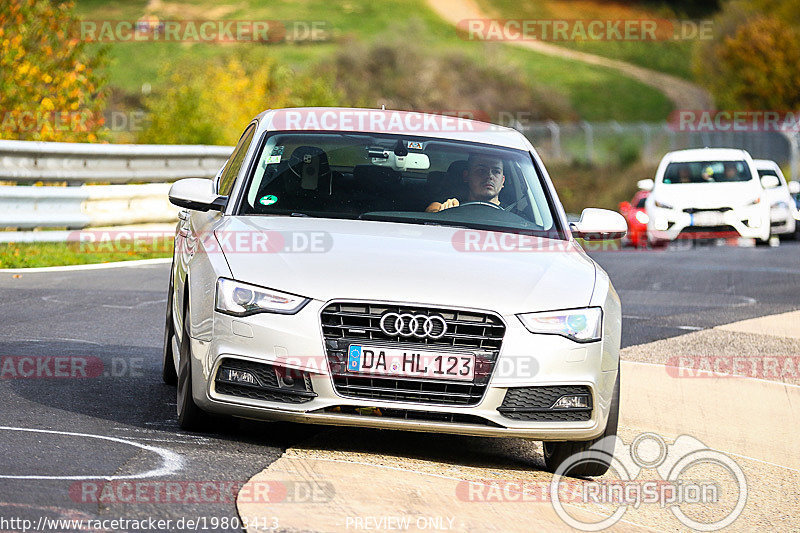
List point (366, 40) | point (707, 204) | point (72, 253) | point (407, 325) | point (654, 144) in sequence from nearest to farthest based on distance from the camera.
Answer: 1. point (407, 325)
2. point (72, 253)
3. point (707, 204)
4. point (654, 144)
5. point (366, 40)

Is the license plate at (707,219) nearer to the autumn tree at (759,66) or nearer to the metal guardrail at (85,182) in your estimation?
the metal guardrail at (85,182)

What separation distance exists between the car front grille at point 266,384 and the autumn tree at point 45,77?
42.3 feet

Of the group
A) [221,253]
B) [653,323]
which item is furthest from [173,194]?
[653,323]

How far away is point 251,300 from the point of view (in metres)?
6.34

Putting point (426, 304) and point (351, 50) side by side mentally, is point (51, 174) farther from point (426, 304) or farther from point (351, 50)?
point (351, 50)

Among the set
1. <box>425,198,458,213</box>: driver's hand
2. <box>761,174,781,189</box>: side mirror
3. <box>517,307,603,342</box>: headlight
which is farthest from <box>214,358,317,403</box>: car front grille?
<box>761,174,781,189</box>: side mirror

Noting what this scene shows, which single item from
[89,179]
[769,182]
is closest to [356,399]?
[89,179]

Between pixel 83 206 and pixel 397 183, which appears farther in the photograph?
pixel 83 206

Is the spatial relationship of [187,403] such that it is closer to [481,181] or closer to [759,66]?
[481,181]

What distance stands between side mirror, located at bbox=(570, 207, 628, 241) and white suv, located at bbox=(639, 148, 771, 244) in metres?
18.1

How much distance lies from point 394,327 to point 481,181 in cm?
181

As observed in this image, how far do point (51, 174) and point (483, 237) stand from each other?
30.7 feet

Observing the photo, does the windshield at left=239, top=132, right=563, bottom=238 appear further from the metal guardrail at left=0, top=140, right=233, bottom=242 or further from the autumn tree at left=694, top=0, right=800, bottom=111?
the autumn tree at left=694, top=0, right=800, bottom=111

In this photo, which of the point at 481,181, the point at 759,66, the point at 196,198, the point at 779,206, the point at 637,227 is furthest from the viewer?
the point at 759,66
